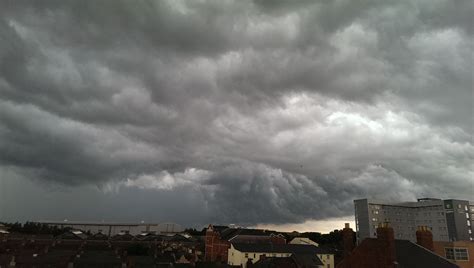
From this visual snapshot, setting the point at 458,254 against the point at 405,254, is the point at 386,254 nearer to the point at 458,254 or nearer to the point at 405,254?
the point at 405,254

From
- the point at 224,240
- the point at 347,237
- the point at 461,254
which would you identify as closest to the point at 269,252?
the point at 224,240

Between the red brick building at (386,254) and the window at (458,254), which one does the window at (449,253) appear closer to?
the window at (458,254)

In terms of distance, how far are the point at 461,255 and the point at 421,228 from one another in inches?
292

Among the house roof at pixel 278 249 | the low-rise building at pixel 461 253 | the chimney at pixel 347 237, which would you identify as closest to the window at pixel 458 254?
the low-rise building at pixel 461 253

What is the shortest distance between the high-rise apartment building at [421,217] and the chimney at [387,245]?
458 feet

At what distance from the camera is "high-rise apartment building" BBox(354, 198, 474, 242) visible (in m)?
163

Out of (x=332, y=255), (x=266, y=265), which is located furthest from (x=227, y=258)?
(x=266, y=265)

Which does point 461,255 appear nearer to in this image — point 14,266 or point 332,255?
point 332,255

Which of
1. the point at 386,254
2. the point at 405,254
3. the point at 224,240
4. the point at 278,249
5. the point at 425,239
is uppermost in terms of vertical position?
the point at 425,239

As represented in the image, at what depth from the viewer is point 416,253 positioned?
4134 centimetres

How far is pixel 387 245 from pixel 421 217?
564ft

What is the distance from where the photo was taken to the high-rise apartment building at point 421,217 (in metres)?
163

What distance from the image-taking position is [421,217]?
185m

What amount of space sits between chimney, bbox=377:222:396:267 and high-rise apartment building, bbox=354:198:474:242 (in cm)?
13963
